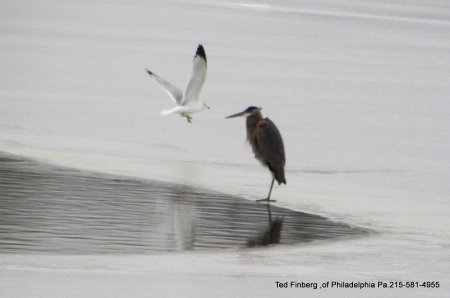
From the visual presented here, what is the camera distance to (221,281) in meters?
9.71

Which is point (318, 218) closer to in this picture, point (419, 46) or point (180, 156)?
point (180, 156)

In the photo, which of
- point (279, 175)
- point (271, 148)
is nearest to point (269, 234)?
point (279, 175)

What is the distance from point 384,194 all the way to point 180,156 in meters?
2.92

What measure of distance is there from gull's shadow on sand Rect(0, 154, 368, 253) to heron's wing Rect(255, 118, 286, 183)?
0.51 meters

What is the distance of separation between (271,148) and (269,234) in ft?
6.64

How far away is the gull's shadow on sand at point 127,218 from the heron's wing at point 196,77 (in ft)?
7.67

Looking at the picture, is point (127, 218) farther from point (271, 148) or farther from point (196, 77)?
point (196, 77)

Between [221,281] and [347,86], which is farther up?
[347,86]

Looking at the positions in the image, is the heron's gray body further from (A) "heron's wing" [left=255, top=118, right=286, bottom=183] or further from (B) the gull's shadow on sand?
(B) the gull's shadow on sand

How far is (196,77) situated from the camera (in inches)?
617

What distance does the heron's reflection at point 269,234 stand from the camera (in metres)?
11.0

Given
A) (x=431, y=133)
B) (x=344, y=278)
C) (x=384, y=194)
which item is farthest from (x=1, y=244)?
(x=431, y=133)

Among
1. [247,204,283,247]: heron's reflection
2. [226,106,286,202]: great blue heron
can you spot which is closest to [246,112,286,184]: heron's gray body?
[226,106,286,202]: great blue heron

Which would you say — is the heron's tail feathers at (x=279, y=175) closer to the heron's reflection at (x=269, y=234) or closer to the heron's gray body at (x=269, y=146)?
the heron's gray body at (x=269, y=146)
